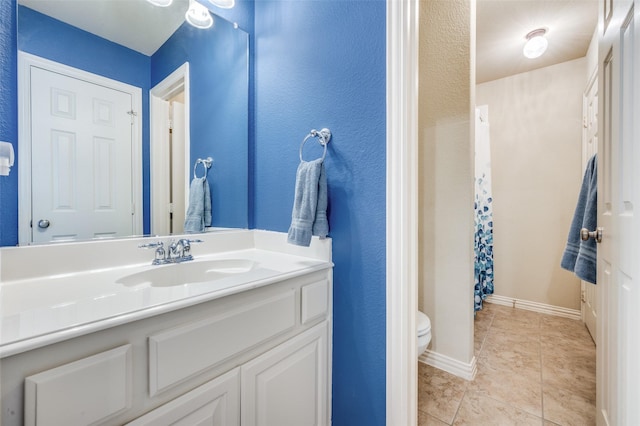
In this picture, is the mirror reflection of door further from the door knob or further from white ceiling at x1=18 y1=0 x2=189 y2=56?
the door knob

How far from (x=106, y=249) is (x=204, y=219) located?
0.43 m

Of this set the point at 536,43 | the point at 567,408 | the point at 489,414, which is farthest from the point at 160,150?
the point at 536,43

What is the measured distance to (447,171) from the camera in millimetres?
1645

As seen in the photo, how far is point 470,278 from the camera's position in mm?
1591

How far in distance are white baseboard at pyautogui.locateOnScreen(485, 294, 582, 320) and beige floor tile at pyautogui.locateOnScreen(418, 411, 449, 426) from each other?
1.93m

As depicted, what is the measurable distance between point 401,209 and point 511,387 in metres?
1.36

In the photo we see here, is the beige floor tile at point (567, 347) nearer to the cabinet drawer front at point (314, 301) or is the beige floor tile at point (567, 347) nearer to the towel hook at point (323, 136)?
the cabinet drawer front at point (314, 301)

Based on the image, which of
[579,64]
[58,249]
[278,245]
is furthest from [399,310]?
[579,64]

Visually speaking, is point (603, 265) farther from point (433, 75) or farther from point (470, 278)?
point (433, 75)

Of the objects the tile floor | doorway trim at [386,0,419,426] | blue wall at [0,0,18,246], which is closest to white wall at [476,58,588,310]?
the tile floor

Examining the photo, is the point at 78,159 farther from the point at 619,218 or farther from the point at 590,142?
the point at 590,142

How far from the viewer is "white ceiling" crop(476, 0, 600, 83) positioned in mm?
1799

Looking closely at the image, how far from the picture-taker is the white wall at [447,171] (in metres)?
1.56

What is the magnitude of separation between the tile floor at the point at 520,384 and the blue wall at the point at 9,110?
1770mm
